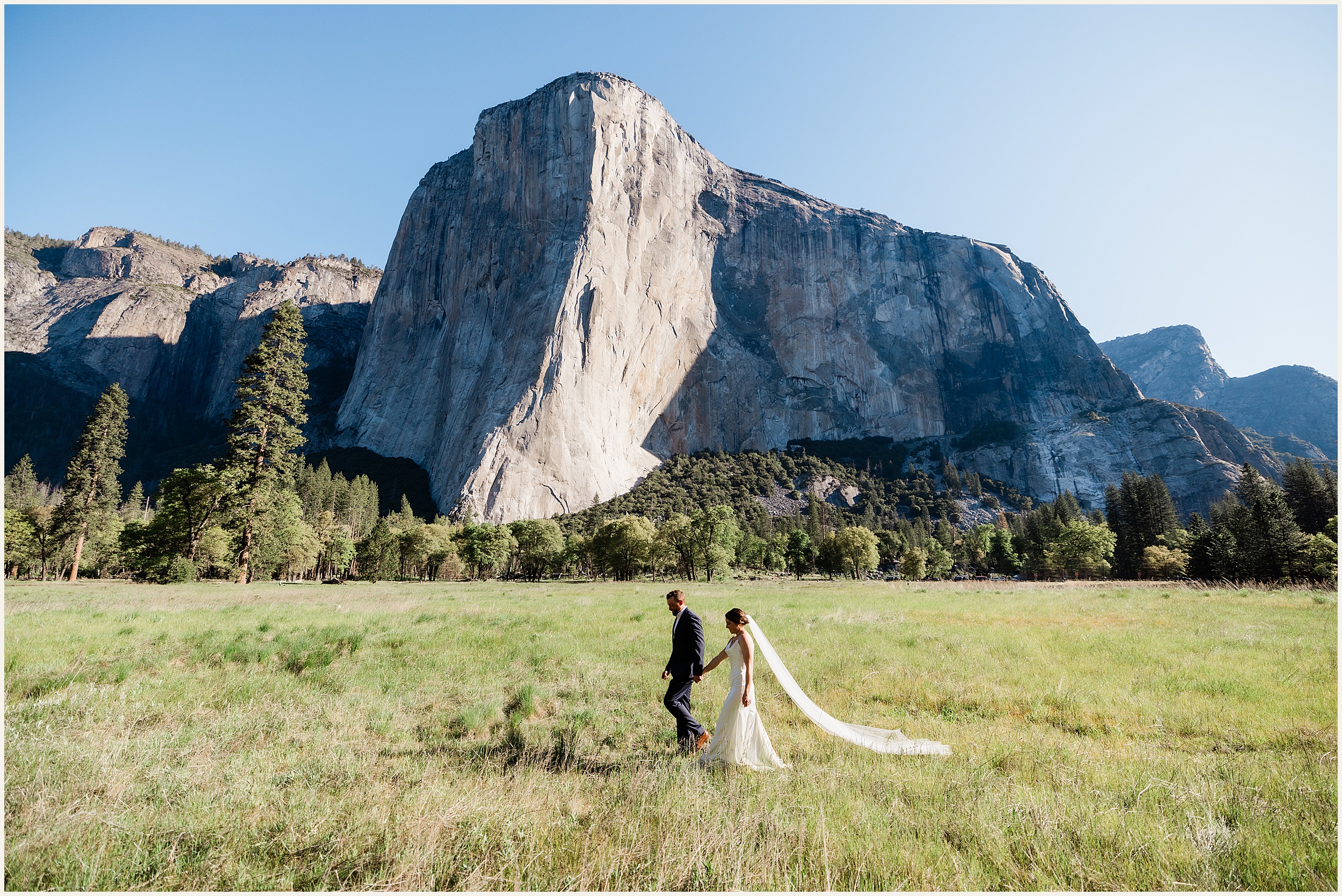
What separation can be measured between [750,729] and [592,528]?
274 feet

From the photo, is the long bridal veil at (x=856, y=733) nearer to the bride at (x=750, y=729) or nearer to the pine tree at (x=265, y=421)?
the bride at (x=750, y=729)

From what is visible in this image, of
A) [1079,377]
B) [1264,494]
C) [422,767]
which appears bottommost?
[422,767]

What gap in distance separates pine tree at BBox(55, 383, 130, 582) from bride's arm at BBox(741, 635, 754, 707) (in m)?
51.4

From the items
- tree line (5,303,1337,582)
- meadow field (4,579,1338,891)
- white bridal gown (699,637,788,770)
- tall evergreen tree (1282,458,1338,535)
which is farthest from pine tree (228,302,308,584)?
tall evergreen tree (1282,458,1338,535)

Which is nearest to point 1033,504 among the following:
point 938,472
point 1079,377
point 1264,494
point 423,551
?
point 938,472

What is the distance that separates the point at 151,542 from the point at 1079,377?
629 feet

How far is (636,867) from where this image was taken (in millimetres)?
4973

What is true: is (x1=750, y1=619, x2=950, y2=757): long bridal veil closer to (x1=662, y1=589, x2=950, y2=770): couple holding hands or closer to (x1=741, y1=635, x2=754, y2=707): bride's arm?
(x1=662, y1=589, x2=950, y2=770): couple holding hands

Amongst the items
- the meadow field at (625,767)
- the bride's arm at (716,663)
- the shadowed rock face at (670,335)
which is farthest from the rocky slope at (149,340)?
the bride's arm at (716,663)

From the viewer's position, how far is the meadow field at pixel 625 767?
497cm

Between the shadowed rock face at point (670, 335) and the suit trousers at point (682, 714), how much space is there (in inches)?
3620

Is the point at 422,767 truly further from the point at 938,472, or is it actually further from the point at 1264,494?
the point at 938,472

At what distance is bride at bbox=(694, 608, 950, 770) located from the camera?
23.2ft

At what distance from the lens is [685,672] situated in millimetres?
7820
